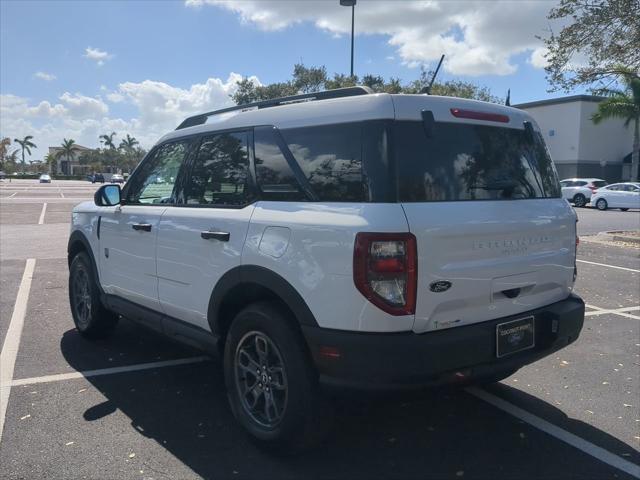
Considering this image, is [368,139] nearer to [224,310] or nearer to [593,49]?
[224,310]

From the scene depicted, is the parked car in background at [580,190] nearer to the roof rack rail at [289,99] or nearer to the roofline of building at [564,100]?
the roofline of building at [564,100]

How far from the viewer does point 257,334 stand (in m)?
3.36

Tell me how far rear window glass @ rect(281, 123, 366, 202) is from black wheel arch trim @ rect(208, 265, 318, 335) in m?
0.53

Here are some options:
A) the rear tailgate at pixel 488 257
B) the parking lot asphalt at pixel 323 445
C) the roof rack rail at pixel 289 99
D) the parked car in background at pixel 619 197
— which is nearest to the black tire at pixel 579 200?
the parked car in background at pixel 619 197

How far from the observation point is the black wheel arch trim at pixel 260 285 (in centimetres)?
301

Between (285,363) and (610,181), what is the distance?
4636cm

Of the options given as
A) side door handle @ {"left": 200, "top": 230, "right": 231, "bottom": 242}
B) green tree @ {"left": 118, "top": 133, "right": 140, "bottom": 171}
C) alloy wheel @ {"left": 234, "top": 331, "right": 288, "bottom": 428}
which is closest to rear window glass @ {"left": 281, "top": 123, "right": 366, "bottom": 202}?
side door handle @ {"left": 200, "top": 230, "right": 231, "bottom": 242}

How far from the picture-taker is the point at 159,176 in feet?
15.2

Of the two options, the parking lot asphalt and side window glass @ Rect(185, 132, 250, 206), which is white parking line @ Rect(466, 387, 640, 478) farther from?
side window glass @ Rect(185, 132, 250, 206)

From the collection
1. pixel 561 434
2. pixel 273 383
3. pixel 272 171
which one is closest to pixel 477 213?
pixel 272 171

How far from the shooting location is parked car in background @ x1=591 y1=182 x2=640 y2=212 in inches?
1059

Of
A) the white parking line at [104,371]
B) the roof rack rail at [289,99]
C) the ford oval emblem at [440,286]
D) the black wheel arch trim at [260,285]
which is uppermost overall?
the roof rack rail at [289,99]

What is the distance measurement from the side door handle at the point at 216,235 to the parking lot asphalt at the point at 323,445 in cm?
122

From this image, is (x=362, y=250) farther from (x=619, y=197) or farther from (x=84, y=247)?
(x=619, y=197)
